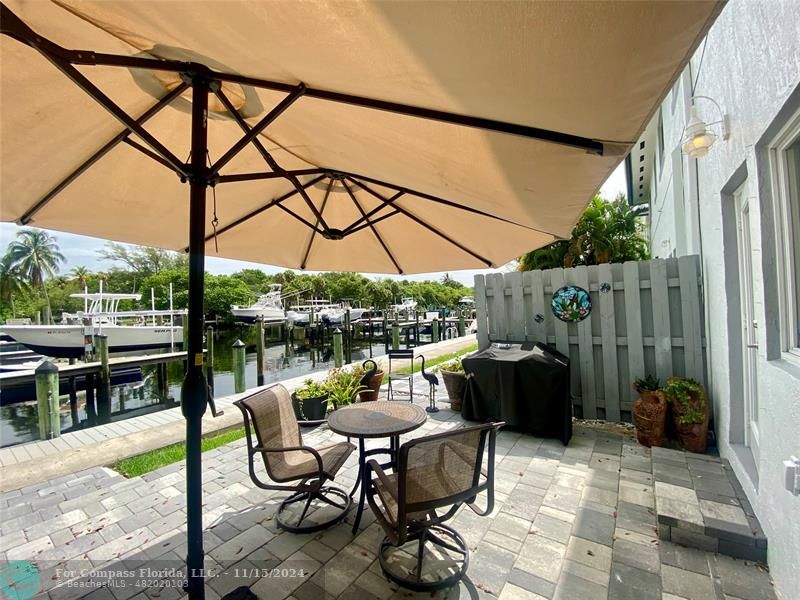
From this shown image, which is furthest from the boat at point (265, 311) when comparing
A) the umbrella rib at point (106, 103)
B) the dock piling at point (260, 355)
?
the umbrella rib at point (106, 103)

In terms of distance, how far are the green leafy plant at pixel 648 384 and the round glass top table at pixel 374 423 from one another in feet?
8.95

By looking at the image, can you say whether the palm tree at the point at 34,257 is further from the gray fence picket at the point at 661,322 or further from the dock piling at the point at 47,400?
the gray fence picket at the point at 661,322

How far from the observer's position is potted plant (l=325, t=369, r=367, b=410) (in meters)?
4.76

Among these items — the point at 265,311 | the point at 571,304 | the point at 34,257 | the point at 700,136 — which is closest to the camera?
the point at 700,136

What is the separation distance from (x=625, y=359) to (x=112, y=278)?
4803 centimetres

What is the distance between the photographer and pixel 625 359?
A: 13.9 ft

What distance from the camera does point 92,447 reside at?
12.7 ft

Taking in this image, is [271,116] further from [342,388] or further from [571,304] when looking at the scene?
[571,304]

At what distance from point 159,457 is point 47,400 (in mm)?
2734

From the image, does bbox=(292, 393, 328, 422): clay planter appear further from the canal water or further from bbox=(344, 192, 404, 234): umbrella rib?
the canal water

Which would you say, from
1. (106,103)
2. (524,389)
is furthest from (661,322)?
(106,103)

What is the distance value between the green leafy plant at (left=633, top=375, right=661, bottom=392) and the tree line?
2690 cm

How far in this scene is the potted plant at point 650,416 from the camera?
137 inches

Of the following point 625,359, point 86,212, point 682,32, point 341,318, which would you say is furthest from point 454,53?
point 341,318
